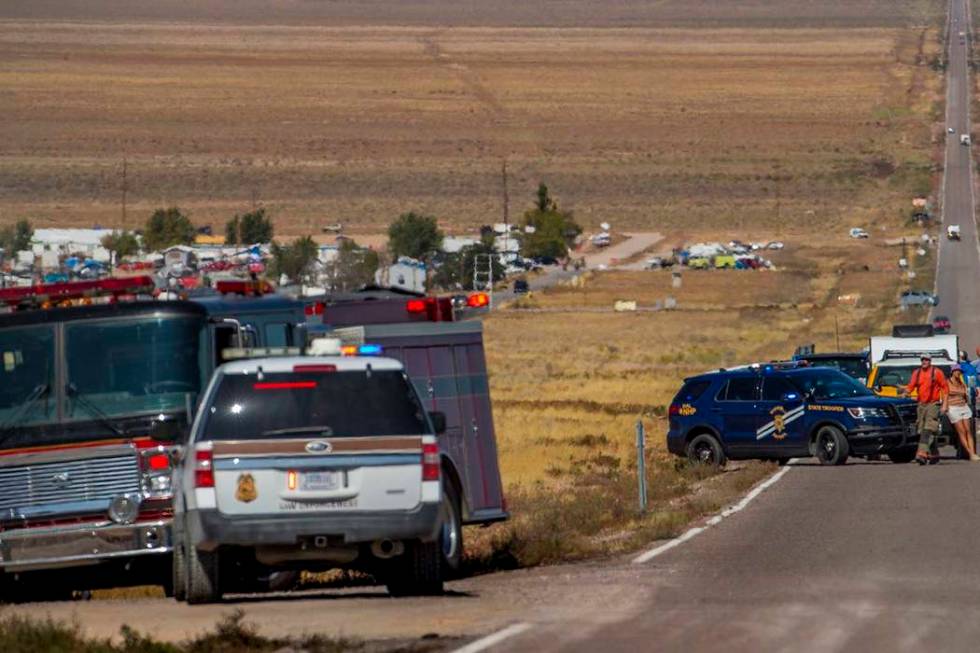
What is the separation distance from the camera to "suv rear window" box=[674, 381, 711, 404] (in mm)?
29609

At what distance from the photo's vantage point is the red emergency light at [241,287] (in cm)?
1705

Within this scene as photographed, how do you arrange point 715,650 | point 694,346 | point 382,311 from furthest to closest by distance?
point 694,346
point 382,311
point 715,650

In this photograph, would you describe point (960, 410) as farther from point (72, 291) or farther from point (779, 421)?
point (72, 291)

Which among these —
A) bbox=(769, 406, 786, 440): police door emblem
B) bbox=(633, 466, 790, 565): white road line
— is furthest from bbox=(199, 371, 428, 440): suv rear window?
bbox=(769, 406, 786, 440): police door emblem

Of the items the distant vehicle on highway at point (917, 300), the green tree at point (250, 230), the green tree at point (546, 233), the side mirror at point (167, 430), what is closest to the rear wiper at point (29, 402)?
the side mirror at point (167, 430)

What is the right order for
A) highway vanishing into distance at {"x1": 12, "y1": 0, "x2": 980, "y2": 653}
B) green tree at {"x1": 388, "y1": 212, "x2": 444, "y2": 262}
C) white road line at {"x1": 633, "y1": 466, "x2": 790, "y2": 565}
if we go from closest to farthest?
highway vanishing into distance at {"x1": 12, "y1": 0, "x2": 980, "y2": 653} < white road line at {"x1": 633, "y1": 466, "x2": 790, "y2": 565} < green tree at {"x1": 388, "y1": 212, "x2": 444, "y2": 262}

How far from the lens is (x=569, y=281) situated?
113188 millimetres

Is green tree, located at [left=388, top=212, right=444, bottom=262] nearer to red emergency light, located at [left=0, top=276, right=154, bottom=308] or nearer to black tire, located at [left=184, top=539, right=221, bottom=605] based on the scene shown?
red emergency light, located at [left=0, top=276, right=154, bottom=308]

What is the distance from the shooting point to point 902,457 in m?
29.6

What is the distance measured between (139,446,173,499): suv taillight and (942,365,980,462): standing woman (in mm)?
15992

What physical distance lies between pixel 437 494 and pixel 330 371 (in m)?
1.11

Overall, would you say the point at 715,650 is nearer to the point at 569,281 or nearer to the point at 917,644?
the point at 917,644

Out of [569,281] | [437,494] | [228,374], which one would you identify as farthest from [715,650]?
[569,281]

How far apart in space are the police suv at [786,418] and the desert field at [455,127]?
297ft
